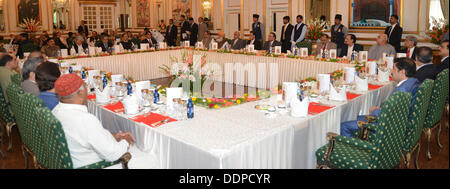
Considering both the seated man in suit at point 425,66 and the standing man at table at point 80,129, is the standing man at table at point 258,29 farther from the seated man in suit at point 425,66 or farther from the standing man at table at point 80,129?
the standing man at table at point 80,129

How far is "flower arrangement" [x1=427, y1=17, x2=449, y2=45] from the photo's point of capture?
758 centimetres

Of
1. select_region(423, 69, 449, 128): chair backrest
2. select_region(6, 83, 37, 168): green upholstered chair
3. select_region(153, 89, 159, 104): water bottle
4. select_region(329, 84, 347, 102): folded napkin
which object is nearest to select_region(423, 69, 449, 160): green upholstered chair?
select_region(423, 69, 449, 128): chair backrest

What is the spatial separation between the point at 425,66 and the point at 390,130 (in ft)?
6.65

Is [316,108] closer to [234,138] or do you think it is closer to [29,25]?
[234,138]

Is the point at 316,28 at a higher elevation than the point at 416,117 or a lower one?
higher

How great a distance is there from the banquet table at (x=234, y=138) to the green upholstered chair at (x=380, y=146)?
0.22m

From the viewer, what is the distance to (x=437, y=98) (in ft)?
11.8

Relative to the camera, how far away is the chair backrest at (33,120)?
8.30 ft

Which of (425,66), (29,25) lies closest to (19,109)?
(425,66)
